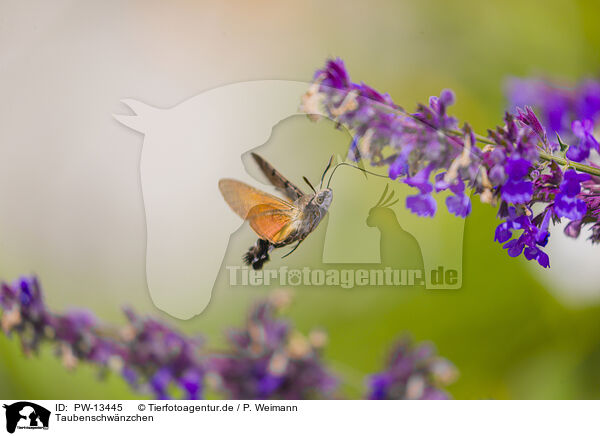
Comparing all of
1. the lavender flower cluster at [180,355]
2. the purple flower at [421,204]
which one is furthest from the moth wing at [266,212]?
the purple flower at [421,204]

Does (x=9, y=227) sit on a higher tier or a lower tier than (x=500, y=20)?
lower

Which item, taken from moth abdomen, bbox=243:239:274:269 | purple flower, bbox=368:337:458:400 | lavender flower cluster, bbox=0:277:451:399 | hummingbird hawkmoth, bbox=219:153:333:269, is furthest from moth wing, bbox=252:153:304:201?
A: purple flower, bbox=368:337:458:400

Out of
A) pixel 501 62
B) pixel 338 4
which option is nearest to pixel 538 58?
pixel 501 62

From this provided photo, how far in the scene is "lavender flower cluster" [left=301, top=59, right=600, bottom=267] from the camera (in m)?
0.60

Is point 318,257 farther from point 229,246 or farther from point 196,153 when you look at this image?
point 196,153

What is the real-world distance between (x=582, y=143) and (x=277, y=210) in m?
0.46

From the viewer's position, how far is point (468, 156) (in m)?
0.59

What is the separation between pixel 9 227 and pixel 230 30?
2.66 feet

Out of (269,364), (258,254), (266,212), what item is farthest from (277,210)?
(269,364)

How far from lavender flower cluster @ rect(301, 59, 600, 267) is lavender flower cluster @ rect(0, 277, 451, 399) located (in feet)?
1.22

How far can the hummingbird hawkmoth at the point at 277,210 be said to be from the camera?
86cm

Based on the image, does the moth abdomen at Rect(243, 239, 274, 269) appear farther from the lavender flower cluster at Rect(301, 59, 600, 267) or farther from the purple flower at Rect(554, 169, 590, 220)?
the purple flower at Rect(554, 169, 590, 220)

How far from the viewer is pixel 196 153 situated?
47.2 inches
